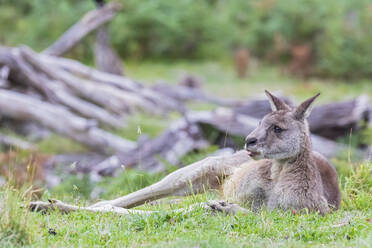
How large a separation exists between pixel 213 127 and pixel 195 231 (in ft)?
18.5

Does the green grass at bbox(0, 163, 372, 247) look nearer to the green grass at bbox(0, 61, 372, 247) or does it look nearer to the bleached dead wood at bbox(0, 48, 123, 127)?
the green grass at bbox(0, 61, 372, 247)

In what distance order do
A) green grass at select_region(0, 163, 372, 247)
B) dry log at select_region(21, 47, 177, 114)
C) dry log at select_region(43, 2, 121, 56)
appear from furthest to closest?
dry log at select_region(43, 2, 121, 56)
dry log at select_region(21, 47, 177, 114)
green grass at select_region(0, 163, 372, 247)

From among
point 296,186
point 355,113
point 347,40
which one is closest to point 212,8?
point 347,40

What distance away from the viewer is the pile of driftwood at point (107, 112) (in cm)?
1017

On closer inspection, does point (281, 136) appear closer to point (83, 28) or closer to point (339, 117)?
point (339, 117)

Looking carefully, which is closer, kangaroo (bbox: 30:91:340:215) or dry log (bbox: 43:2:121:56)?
kangaroo (bbox: 30:91:340:215)

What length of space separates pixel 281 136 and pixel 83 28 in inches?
534

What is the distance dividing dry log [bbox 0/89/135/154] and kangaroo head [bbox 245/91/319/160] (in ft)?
24.8

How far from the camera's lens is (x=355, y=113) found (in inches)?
418

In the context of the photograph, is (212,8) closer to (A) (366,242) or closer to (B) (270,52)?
(B) (270,52)

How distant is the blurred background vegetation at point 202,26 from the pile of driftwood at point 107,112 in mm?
6711

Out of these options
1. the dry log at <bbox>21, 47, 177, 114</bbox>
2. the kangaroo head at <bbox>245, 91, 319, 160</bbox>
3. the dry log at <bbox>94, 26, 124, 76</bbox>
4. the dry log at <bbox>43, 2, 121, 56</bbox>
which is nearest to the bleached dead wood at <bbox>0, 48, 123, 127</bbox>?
the dry log at <bbox>21, 47, 177, 114</bbox>

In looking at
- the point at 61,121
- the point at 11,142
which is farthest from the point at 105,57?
the point at 11,142

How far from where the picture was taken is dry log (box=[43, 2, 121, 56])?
1733 centimetres
